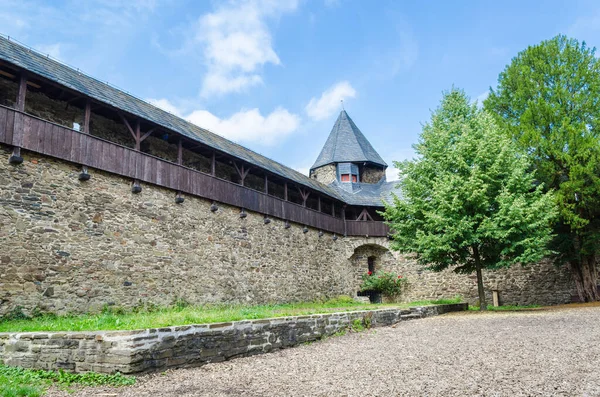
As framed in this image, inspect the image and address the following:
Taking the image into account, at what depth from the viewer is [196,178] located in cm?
1295

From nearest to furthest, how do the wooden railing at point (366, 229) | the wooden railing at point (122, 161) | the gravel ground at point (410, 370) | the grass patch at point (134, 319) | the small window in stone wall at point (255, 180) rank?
the gravel ground at point (410, 370) → the grass patch at point (134, 319) → the wooden railing at point (122, 161) → the small window in stone wall at point (255, 180) → the wooden railing at point (366, 229)

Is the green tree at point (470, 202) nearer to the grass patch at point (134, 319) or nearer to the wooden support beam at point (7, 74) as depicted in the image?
the grass patch at point (134, 319)

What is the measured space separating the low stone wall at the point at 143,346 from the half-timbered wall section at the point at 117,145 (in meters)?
4.88

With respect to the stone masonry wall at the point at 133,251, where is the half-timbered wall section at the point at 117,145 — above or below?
above

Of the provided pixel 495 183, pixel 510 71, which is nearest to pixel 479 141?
pixel 495 183

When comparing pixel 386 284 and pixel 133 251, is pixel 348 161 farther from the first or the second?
pixel 133 251

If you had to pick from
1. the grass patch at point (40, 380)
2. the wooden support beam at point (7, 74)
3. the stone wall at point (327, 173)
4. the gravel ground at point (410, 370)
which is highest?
the stone wall at point (327, 173)

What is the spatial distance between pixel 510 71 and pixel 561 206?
6195 millimetres

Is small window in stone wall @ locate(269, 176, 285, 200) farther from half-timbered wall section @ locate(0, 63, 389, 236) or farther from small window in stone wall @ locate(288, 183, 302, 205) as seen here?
small window in stone wall @ locate(288, 183, 302, 205)

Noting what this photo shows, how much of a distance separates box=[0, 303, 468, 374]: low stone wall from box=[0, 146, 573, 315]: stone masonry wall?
3.46 metres

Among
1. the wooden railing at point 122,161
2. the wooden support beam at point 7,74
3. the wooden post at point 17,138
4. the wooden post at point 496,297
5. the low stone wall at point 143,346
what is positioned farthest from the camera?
the wooden post at point 496,297

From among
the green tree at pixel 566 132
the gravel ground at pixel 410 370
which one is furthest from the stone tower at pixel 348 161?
the gravel ground at pixel 410 370

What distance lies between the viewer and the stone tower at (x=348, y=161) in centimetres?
2622

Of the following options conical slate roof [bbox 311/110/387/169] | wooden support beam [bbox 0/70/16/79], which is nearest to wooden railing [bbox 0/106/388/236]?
wooden support beam [bbox 0/70/16/79]
